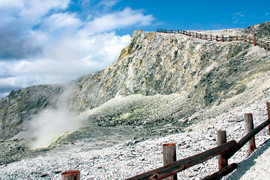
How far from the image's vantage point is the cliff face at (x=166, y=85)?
1775 centimetres

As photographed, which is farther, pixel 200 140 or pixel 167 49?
pixel 167 49

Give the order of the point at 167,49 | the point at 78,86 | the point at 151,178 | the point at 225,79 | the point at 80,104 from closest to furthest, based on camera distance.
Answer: the point at 151,178, the point at 225,79, the point at 167,49, the point at 80,104, the point at 78,86

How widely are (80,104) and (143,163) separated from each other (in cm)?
4353

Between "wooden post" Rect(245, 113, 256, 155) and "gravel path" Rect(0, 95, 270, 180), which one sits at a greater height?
"wooden post" Rect(245, 113, 256, 155)

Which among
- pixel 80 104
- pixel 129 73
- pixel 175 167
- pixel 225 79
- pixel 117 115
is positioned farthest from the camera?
pixel 80 104

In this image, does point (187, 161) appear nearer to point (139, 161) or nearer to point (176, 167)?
point (176, 167)

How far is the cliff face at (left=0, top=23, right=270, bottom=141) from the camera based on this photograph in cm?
1775

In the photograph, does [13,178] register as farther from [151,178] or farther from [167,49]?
[167,49]

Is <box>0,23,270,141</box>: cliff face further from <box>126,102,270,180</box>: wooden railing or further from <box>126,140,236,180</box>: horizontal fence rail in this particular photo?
<box>126,140,236,180</box>: horizontal fence rail

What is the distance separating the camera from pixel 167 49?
112 feet

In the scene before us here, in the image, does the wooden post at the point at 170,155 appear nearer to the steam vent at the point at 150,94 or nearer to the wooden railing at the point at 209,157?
the wooden railing at the point at 209,157

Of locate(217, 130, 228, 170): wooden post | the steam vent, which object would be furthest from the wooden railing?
the steam vent

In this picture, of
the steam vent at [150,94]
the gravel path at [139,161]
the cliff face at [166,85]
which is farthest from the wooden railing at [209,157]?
the cliff face at [166,85]

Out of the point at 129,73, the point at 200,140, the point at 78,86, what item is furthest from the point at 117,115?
the point at 78,86
